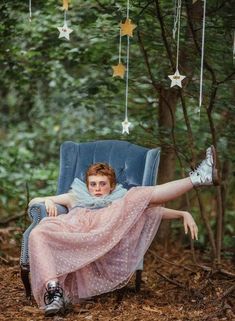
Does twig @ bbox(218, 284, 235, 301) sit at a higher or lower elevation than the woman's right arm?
lower

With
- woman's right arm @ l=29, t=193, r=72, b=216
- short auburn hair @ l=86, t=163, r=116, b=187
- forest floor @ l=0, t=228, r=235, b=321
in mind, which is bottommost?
forest floor @ l=0, t=228, r=235, b=321

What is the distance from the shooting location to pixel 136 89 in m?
5.29

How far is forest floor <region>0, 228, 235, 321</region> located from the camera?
331 centimetres

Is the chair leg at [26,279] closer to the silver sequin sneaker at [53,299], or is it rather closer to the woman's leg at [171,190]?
the silver sequin sneaker at [53,299]

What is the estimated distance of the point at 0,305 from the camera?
3.49 metres

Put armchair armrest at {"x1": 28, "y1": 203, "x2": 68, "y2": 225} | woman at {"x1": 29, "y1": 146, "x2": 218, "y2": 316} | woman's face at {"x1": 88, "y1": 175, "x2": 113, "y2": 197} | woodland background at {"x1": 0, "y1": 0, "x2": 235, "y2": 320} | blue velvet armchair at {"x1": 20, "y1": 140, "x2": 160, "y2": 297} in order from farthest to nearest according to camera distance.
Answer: woodland background at {"x1": 0, "y1": 0, "x2": 235, "y2": 320}, blue velvet armchair at {"x1": 20, "y1": 140, "x2": 160, "y2": 297}, woman's face at {"x1": 88, "y1": 175, "x2": 113, "y2": 197}, armchair armrest at {"x1": 28, "y1": 203, "x2": 68, "y2": 225}, woman at {"x1": 29, "y1": 146, "x2": 218, "y2": 316}

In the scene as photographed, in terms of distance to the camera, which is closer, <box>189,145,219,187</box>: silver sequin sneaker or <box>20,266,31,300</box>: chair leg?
<box>189,145,219,187</box>: silver sequin sneaker

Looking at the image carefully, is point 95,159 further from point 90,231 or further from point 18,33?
point 18,33

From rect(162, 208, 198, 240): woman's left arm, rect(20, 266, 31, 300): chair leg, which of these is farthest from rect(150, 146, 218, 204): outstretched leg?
rect(20, 266, 31, 300): chair leg

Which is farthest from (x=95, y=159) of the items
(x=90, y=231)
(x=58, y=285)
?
(x=58, y=285)

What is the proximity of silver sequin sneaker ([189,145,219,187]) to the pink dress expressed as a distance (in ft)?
0.93

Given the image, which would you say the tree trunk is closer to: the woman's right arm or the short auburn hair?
the short auburn hair

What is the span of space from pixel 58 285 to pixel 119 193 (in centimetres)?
71

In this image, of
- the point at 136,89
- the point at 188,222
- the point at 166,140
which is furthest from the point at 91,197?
the point at 136,89
